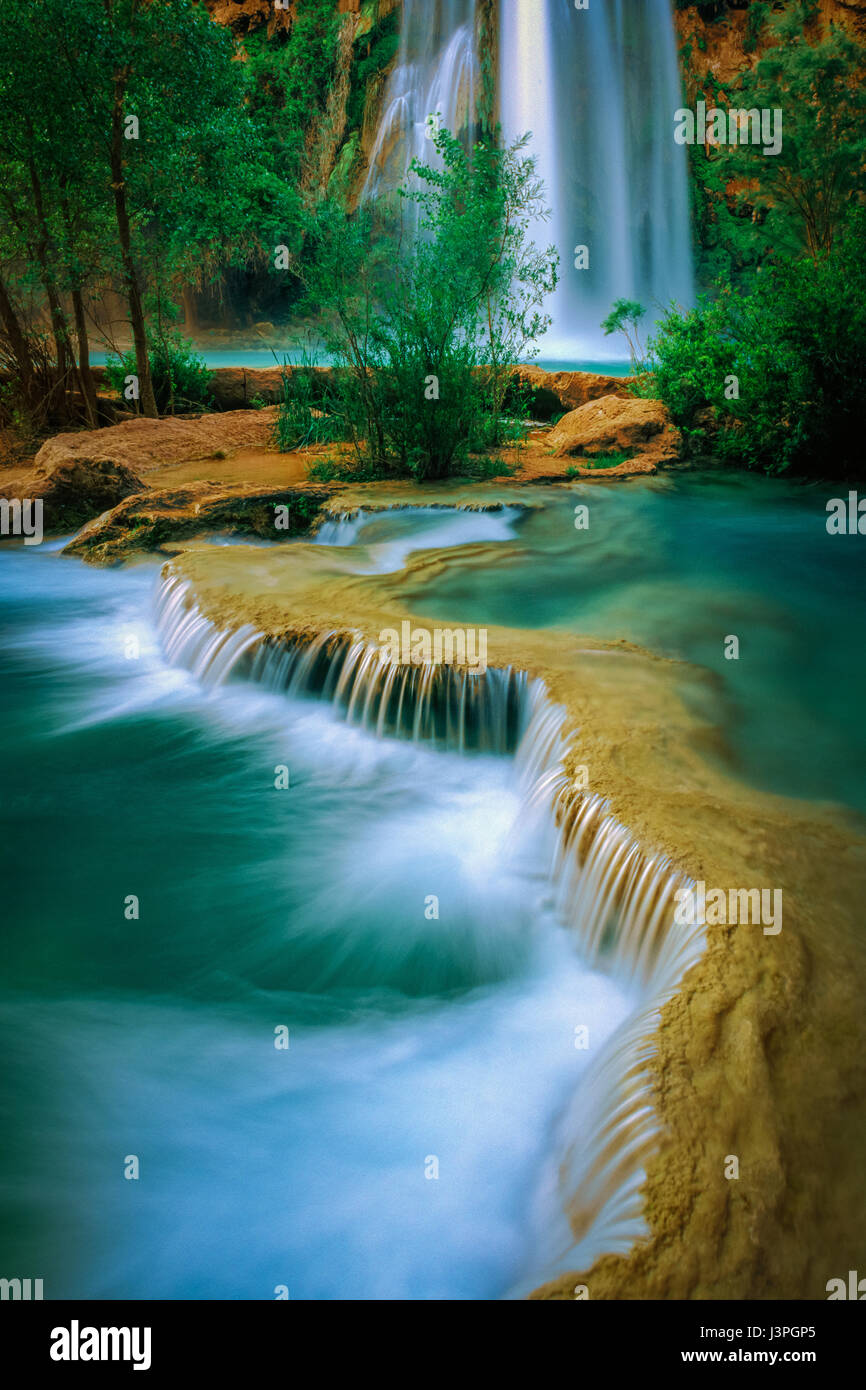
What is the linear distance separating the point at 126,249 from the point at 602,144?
24500mm

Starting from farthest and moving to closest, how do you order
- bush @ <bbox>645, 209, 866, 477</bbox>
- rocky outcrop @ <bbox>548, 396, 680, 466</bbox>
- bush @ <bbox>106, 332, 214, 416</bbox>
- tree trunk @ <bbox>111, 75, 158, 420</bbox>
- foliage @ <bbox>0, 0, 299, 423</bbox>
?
bush @ <bbox>106, 332, 214, 416</bbox> → rocky outcrop @ <bbox>548, 396, 680, 466</bbox> → tree trunk @ <bbox>111, 75, 158, 420</bbox> → foliage @ <bbox>0, 0, 299, 423</bbox> → bush @ <bbox>645, 209, 866, 477</bbox>

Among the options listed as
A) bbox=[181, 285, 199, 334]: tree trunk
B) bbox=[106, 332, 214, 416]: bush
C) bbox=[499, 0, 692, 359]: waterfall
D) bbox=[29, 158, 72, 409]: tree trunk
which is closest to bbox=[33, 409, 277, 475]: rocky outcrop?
bbox=[29, 158, 72, 409]: tree trunk

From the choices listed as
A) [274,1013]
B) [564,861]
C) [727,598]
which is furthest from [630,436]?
[274,1013]

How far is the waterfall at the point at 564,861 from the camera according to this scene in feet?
8.25

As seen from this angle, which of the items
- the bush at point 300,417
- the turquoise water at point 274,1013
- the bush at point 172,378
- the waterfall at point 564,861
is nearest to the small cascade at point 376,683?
the waterfall at point 564,861

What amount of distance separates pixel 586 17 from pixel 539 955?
36588 mm

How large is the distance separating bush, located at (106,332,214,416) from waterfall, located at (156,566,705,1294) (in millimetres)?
9519

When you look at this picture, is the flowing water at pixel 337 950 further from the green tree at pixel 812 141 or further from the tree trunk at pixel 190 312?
the tree trunk at pixel 190 312

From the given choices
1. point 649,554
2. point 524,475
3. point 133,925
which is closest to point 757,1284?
point 133,925

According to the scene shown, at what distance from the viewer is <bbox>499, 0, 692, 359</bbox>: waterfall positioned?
98.8ft

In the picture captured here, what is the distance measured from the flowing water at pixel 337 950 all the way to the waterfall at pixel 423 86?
28.8 m

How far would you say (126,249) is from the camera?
13156 mm

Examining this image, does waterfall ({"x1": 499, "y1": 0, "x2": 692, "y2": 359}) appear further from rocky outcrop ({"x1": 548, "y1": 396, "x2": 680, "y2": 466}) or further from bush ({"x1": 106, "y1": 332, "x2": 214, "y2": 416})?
rocky outcrop ({"x1": 548, "y1": 396, "x2": 680, "y2": 466})
